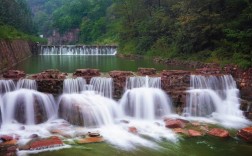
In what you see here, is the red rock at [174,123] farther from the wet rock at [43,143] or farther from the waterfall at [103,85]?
the wet rock at [43,143]

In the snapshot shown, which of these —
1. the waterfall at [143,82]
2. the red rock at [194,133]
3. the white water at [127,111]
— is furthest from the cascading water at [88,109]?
the red rock at [194,133]

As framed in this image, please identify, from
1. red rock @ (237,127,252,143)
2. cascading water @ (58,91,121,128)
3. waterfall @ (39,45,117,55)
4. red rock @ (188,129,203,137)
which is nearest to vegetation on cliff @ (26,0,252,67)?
waterfall @ (39,45,117,55)

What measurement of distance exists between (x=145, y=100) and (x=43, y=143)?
7.15 meters

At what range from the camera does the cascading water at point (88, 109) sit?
51.4 ft

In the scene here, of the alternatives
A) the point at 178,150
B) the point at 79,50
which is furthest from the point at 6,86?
the point at 79,50

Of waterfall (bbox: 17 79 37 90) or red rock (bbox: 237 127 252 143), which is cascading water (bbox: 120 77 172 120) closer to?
red rock (bbox: 237 127 252 143)

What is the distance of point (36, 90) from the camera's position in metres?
17.7

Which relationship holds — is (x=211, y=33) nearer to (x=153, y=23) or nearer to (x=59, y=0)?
(x=153, y=23)

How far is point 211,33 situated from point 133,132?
1751cm

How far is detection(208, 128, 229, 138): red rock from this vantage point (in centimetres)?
1437

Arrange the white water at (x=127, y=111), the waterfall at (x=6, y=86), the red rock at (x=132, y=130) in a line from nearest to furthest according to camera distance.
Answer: the white water at (x=127, y=111) → the red rock at (x=132, y=130) → the waterfall at (x=6, y=86)

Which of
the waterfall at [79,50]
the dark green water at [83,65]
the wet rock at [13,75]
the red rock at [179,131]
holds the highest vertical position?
the waterfall at [79,50]

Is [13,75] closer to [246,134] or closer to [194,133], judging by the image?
[194,133]

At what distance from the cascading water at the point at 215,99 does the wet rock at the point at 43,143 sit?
8.21 meters
